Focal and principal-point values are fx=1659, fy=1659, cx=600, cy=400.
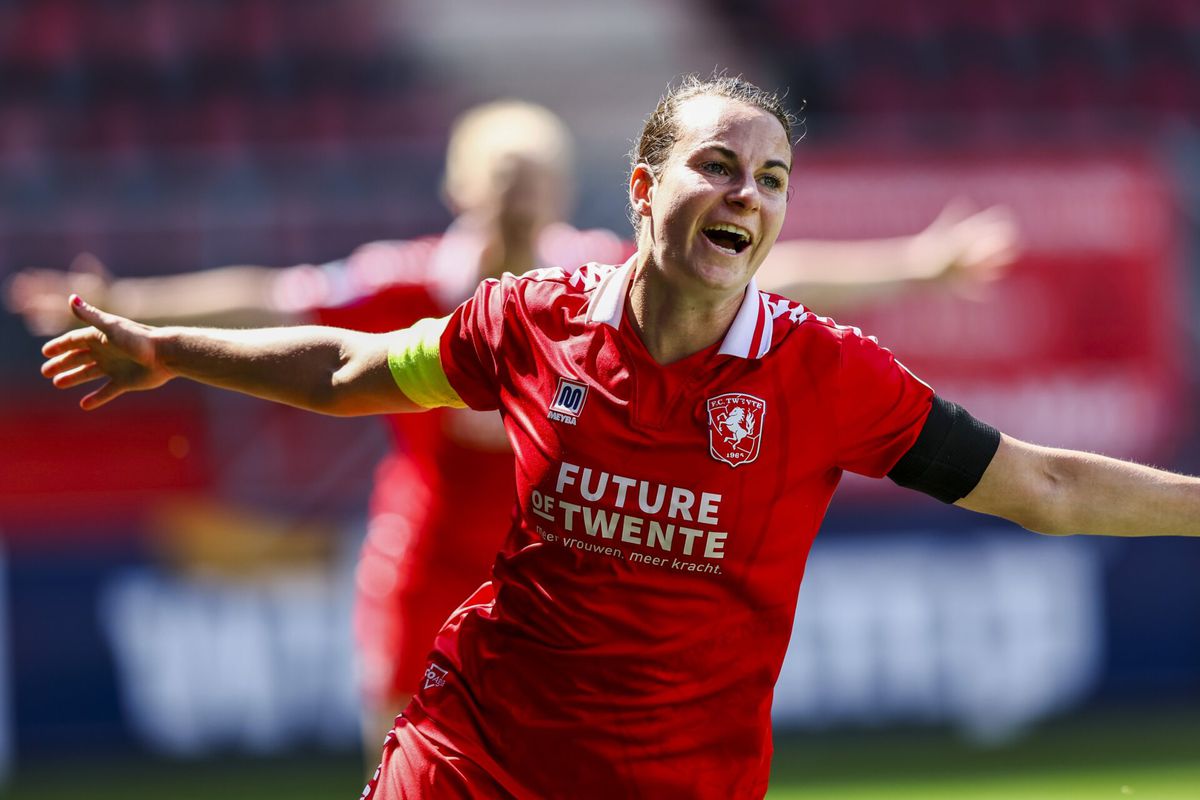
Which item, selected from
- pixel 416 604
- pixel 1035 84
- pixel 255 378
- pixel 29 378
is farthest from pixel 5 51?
pixel 255 378

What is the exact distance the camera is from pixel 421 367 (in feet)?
11.3

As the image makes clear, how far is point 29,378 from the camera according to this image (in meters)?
8.94

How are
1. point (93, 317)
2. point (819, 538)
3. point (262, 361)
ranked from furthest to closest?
point (819, 538) → point (93, 317) → point (262, 361)

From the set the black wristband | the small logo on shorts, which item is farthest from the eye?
the small logo on shorts

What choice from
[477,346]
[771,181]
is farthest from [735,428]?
[477,346]

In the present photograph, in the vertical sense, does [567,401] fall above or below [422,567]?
above

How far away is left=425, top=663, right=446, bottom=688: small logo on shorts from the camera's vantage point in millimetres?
3439

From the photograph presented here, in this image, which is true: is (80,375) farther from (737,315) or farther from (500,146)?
(500,146)

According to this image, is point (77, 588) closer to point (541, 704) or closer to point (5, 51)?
point (5, 51)

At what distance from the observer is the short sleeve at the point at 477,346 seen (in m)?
3.42

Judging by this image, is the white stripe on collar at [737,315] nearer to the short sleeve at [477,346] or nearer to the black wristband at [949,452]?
the short sleeve at [477,346]

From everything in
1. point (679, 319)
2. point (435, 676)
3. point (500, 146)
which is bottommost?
point (435, 676)

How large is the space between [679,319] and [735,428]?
0.93ft

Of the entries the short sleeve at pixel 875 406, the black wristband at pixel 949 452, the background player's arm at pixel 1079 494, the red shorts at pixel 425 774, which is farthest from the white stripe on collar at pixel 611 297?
the red shorts at pixel 425 774
